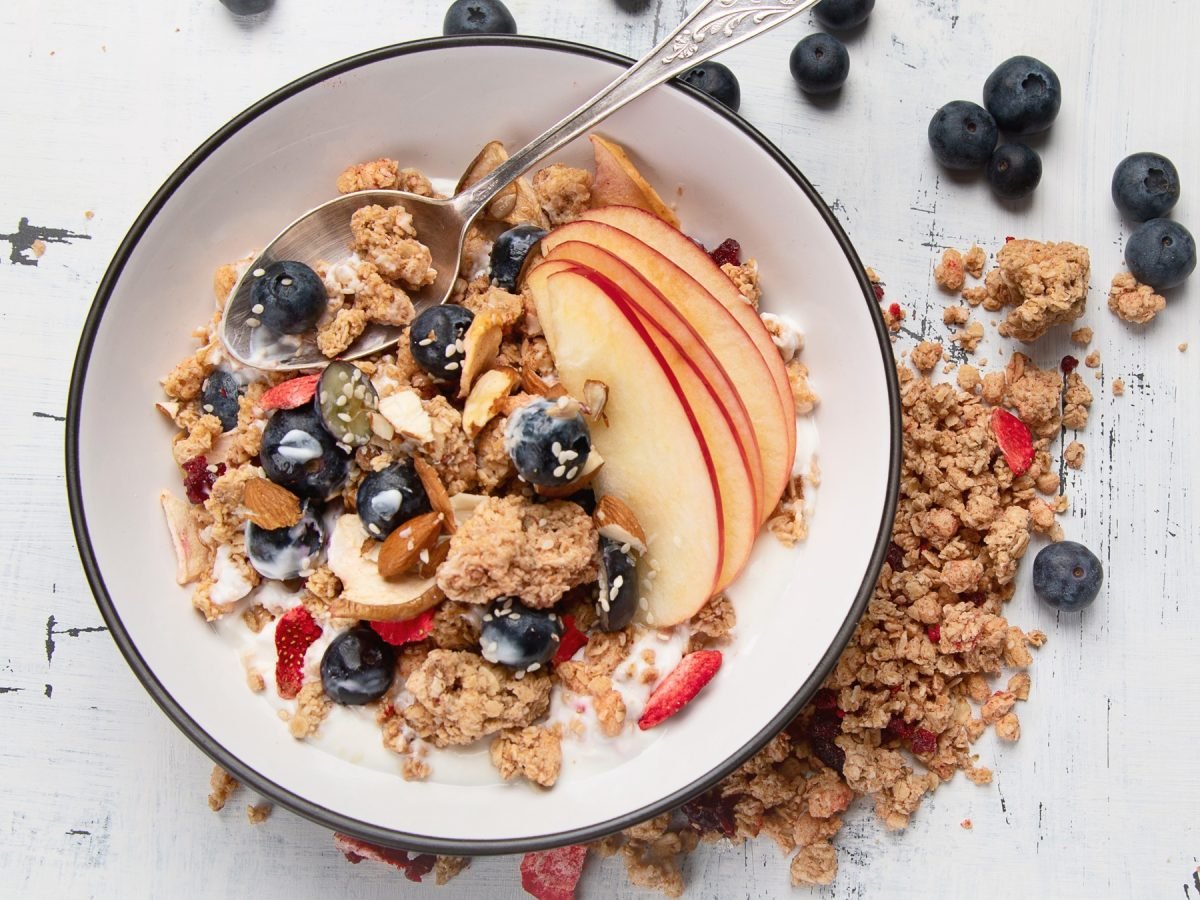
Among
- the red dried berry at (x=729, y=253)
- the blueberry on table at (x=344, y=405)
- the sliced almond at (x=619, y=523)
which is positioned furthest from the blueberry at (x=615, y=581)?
the red dried berry at (x=729, y=253)

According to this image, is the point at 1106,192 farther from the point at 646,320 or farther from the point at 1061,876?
the point at 1061,876

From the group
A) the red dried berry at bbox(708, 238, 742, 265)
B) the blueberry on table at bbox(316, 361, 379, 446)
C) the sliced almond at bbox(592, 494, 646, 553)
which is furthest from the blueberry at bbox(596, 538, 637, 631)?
the red dried berry at bbox(708, 238, 742, 265)

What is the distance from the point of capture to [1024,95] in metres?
1.61

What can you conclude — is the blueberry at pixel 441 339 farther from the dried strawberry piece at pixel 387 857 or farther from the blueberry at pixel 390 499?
the dried strawberry piece at pixel 387 857

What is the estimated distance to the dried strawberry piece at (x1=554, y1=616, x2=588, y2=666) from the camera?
137 cm

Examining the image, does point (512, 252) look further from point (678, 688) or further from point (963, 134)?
point (963, 134)

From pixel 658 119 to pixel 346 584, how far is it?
754mm

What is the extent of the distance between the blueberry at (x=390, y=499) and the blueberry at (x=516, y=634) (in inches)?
6.3

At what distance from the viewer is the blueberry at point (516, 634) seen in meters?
1.26

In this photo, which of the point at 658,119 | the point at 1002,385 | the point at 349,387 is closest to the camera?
the point at 349,387

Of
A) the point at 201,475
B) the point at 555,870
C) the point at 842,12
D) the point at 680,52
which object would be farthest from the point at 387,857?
the point at 842,12

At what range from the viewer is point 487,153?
1.46 m

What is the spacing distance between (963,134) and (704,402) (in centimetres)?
68

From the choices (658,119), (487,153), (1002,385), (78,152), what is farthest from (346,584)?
(1002,385)
